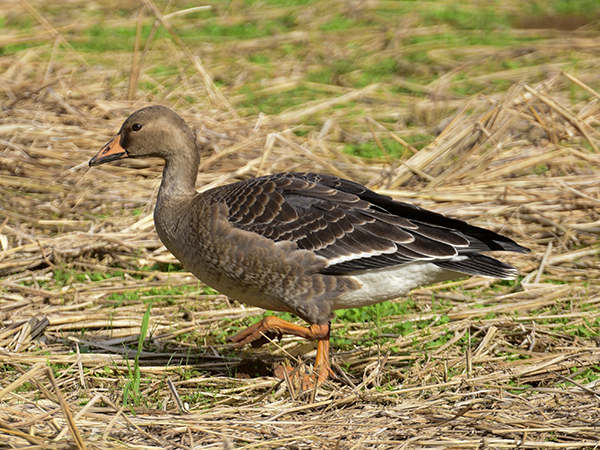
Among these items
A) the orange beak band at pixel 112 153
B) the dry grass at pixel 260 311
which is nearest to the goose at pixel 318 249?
the dry grass at pixel 260 311

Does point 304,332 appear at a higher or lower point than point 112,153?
lower

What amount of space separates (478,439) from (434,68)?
308 inches

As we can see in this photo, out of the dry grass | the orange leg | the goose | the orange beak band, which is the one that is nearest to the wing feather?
the goose

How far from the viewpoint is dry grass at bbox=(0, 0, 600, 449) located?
3412 millimetres

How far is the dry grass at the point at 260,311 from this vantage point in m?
3.41

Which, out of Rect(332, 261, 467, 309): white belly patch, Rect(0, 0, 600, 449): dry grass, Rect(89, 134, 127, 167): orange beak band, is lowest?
Rect(0, 0, 600, 449): dry grass

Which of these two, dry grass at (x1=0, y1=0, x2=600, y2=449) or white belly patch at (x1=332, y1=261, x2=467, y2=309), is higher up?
white belly patch at (x1=332, y1=261, x2=467, y2=309)

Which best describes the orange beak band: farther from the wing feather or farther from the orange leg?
the orange leg

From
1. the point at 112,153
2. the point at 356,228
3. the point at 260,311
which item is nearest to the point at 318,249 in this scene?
the point at 356,228

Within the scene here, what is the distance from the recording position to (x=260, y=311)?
5.38 metres

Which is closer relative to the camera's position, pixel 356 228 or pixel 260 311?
pixel 356 228

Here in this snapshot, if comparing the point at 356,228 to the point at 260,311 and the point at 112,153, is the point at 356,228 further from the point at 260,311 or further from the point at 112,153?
the point at 112,153

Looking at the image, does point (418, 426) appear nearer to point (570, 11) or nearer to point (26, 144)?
point (26, 144)

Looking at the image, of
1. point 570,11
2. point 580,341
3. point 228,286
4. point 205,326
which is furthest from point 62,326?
point 570,11
